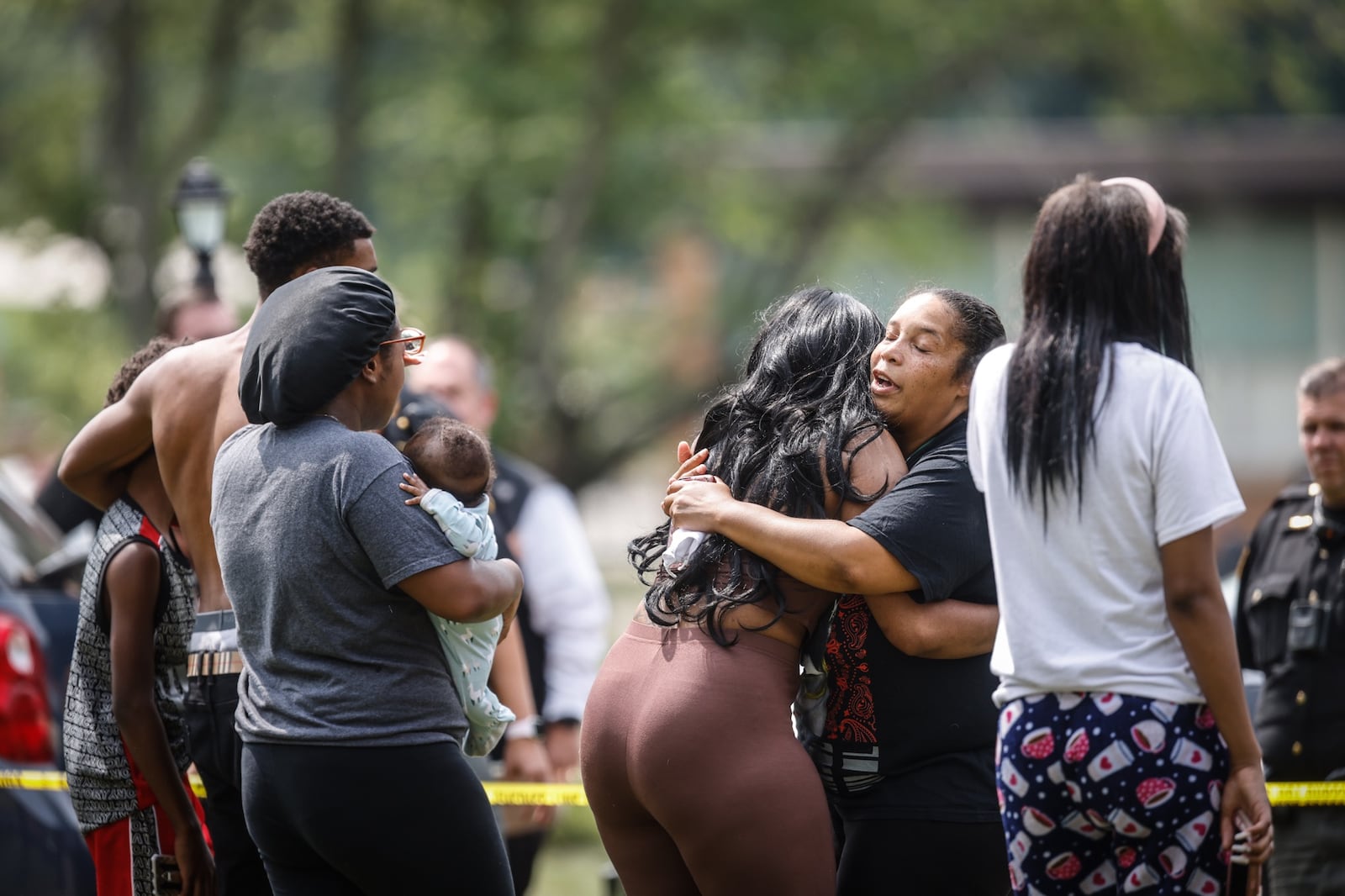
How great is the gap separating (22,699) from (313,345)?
7.20 ft

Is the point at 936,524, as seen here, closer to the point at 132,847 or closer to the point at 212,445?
the point at 212,445

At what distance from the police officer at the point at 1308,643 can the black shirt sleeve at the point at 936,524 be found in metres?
1.85

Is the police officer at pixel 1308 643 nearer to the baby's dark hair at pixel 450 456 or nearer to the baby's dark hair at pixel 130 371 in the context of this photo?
the baby's dark hair at pixel 450 456

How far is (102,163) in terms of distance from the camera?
11.6m

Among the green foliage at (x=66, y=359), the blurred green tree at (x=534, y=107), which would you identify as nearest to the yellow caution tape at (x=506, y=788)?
the blurred green tree at (x=534, y=107)

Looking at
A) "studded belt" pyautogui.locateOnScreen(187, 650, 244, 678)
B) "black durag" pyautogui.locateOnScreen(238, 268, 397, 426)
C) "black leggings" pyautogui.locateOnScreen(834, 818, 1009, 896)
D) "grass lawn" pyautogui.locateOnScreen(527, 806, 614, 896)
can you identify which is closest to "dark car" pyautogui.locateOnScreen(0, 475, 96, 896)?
"studded belt" pyautogui.locateOnScreen(187, 650, 244, 678)

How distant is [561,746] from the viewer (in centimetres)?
533

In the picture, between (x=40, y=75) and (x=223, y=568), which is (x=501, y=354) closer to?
(x=40, y=75)

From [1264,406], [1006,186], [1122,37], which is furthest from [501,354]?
[1264,406]

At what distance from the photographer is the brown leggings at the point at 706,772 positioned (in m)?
2.84

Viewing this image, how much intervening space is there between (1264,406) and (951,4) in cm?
1681

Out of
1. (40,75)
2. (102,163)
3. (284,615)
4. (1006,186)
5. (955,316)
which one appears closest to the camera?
(284,615)

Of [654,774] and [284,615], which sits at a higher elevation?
[284,615]

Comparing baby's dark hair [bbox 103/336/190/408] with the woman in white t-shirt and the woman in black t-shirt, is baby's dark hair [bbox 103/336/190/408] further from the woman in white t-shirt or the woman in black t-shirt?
the woman in white t-shirt
